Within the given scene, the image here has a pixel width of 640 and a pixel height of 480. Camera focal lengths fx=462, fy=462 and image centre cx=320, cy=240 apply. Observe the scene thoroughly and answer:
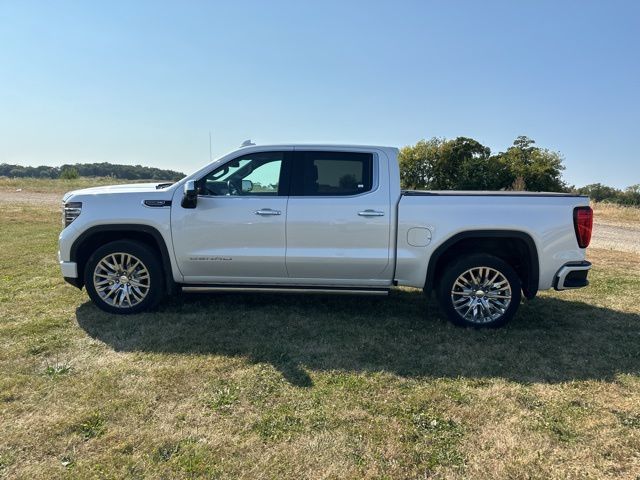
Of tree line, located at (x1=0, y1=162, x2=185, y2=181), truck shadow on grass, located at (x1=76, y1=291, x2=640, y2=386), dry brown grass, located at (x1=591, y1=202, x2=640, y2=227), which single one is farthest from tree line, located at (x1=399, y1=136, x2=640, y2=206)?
tree line, located at (x1=0, y1=162, x2=185, y2=181)

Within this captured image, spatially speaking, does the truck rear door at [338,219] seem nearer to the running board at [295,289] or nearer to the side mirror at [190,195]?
the running board at [295,289]

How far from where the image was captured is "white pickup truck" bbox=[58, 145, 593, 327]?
4.74 meters

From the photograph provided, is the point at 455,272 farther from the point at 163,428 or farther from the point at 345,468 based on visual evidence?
the point at 163,428

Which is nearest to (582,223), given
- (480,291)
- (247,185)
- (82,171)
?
(480,291)

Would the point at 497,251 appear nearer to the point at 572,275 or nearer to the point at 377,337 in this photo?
the point at 572,275

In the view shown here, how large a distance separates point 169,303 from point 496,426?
12.9ft

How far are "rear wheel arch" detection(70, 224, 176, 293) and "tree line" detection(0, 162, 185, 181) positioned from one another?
5143 cm

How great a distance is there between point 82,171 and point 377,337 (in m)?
70.2

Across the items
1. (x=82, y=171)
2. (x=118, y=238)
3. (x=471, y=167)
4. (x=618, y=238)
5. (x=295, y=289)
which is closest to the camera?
(x=295, y=289)

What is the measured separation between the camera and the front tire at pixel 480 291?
4.81 metres

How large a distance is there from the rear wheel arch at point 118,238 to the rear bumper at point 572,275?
13.5 feet

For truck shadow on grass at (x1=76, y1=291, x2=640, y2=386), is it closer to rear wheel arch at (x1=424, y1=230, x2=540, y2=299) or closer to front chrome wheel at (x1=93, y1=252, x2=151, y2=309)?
front chrome wheel at (x1=93, y1=252, x2=151, y2=309)

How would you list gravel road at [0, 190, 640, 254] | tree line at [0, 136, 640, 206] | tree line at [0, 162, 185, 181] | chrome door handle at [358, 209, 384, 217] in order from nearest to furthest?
1. chrome door handle at [358, 209, 384, 217]
2. gravel road at [0, 190, 640, 254]
3. tree line at [0, 136, 640, 206]
4. tree line at [0, 162, 185, 181]

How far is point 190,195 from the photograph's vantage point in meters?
4.84
